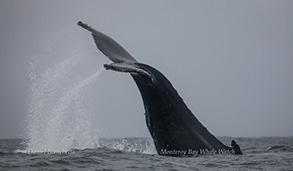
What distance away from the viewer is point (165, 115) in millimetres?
6738

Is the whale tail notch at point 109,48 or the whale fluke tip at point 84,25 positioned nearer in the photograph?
the whale tail notch at point 109,48

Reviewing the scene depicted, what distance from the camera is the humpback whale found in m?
6.72

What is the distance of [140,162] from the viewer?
312 inches

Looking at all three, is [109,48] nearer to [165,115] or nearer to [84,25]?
[84,25]

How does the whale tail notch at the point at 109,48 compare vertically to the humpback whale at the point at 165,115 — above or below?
above

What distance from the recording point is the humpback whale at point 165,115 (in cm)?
672

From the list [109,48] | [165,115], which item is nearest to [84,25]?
[109,48]

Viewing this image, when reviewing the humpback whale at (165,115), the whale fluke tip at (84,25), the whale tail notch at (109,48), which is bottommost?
the humpback whale at (165,115)

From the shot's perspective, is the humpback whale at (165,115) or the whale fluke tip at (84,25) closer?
the humpback whale at (165,115)

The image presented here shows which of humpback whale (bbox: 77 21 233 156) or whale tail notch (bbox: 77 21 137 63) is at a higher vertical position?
whale tail notch (bbox: 77 21 137 63)

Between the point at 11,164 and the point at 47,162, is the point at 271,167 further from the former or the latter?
the point at 11,164

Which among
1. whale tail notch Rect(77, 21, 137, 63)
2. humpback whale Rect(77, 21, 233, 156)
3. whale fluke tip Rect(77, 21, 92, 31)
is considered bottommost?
humpback whale Rect(77, 21, 233, 156)

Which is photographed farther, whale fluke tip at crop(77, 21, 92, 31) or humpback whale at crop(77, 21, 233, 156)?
whale fluke tip at crop(77, 21, 92, 31)

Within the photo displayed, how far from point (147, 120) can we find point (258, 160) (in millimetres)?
2564
